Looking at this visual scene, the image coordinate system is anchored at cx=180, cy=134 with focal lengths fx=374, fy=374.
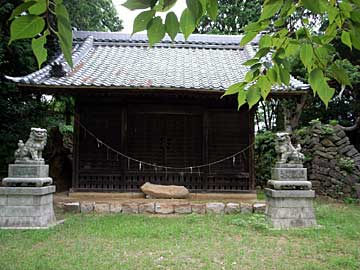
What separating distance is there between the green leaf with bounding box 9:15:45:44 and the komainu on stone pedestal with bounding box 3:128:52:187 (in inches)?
261

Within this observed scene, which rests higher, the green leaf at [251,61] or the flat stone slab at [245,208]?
the green leaf at [251,61]

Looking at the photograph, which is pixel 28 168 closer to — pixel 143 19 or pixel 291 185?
pixel 291 185

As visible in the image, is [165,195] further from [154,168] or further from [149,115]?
[149,115]

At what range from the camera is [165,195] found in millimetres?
9648

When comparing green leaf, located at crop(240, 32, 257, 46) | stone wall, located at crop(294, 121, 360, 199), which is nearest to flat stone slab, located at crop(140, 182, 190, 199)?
stone wall, located at crop(294, 121, 360, 199)

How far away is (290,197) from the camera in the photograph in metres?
7.33

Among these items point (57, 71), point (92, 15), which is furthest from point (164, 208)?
point (92, 15)

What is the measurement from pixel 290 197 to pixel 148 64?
6290 millimetres

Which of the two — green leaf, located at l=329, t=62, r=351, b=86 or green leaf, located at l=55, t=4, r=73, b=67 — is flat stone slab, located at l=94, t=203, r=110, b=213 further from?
green leaf, located at l=55, t=4, r=73, b=67

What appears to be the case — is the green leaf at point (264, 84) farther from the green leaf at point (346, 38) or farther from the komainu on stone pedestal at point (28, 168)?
the komainu on stone pedestal at point (28, 168)

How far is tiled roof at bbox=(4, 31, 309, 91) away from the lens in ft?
31.1

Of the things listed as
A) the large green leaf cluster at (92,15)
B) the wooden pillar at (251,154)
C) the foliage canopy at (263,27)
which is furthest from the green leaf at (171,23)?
the large green leaf cluster at (92,15)

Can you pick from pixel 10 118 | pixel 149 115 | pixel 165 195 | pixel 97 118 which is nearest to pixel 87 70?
pixel 97 118

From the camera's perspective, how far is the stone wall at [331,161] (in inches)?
463
